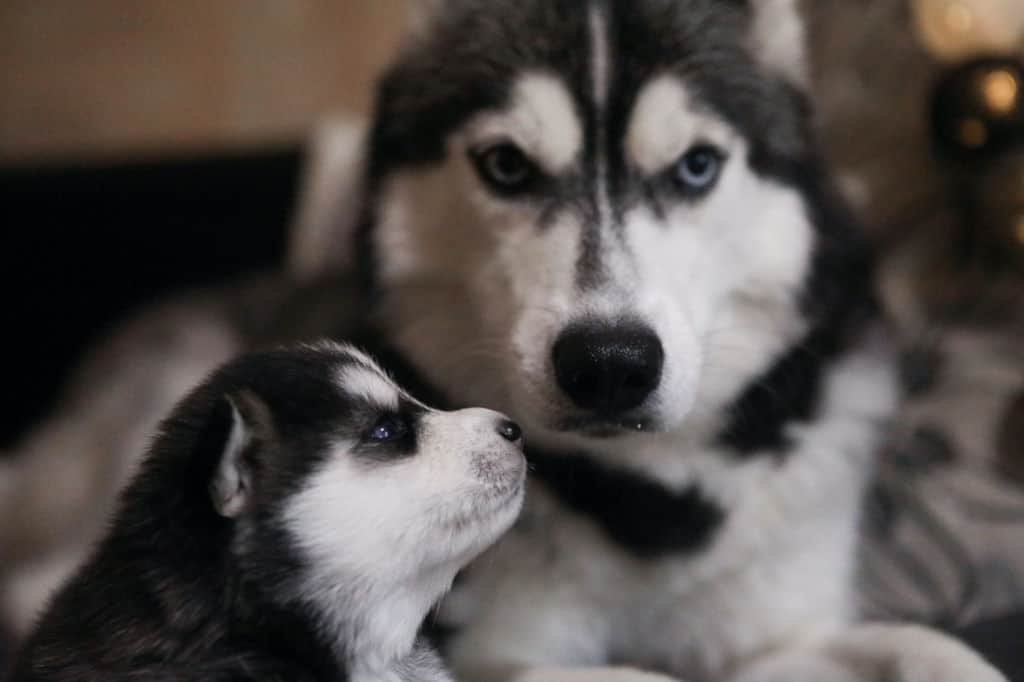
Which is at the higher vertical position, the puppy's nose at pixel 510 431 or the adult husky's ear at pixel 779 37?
the adult husky's ear at pixel 779 37

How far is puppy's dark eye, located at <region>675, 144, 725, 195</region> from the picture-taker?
1175 millimetres

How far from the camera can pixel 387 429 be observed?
81cm

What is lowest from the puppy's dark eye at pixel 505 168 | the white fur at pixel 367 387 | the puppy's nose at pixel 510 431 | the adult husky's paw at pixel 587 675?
Result: the adult husky's paw at pixel 587 675

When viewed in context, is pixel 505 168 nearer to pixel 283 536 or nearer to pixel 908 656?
pixel 283 536

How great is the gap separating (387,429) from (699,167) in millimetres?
560

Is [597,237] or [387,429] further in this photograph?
[597,237]

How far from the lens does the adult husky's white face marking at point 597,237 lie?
1007 mm

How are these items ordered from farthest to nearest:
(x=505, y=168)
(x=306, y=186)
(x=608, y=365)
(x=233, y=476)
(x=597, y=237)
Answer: (x=306, y=186), (x=505, y=168), (x=597, y=237), (x=608, y=365), (x=233, y=476)

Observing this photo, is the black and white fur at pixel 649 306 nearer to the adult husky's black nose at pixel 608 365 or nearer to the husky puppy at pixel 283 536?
the adult husky's black nose at pixel 608 365

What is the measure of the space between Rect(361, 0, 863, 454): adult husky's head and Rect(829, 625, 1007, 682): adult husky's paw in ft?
0.94

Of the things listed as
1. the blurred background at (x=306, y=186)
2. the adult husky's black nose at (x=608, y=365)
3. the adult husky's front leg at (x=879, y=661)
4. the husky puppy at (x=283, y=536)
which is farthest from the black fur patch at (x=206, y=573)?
the blurred background at (x=306, y=186)

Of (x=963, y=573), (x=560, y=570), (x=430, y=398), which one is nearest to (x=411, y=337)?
(x=430, y=398)

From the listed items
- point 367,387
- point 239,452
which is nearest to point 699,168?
point 367,387

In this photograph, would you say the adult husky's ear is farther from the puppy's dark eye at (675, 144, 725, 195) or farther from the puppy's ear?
the puppy's ear
